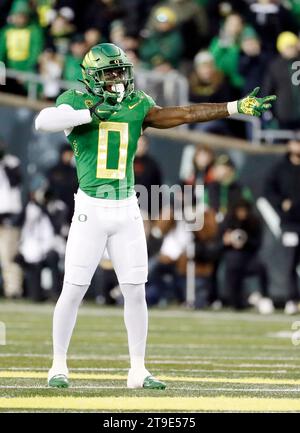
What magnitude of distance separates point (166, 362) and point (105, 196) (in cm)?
215

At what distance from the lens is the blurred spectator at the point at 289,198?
15.0 meters

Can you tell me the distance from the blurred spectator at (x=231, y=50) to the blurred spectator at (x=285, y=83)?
2.58 feet

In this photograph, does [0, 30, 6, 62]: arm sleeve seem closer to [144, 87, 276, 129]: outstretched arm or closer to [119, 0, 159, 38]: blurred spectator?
[119, 0, 159, 38]: blurred spectator

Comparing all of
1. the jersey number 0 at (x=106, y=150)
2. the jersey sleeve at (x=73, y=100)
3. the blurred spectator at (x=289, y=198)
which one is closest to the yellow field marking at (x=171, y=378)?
the jersey number 0 at (x=106, y=150)

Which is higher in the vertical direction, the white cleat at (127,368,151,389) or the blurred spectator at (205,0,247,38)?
the blurred spectator at (205,0,247,38)

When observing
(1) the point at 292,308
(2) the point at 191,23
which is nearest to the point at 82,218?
(1) the point at 292,308

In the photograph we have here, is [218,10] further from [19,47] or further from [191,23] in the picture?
[19,47]

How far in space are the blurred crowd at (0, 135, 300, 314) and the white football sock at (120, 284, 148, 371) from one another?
6.98 meters

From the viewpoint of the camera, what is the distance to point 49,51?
56.1 feet

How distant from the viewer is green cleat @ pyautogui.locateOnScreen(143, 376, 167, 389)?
7721 mm

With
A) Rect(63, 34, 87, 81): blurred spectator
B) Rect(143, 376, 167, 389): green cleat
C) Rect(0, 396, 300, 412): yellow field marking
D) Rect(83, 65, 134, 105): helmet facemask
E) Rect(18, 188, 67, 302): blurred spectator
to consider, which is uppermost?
Rect(63, 34, 87, 81): blurred spectator

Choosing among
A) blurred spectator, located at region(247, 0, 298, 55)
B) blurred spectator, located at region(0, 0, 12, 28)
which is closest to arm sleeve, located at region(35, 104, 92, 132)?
blurred spectator, located at region(247, 0, 298, 55)

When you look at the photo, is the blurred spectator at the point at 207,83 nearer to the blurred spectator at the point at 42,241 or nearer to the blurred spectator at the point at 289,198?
the blurred spectator at the point at 289,198

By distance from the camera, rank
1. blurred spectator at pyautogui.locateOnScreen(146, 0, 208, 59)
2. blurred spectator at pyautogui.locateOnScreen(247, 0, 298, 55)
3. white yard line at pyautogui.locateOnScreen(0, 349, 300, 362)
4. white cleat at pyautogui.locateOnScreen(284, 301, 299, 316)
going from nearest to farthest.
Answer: white yard line at pyautogui.locateOnScreen(0, 349, 300, 362), white cleat at pyautogui.locateOnScreen(284, 301, 299, 316), blurred spectator at pyautogui.locateOnScreen(247, 0, 298, 55), blurred spectator at pyautogui.locateOnScreen(146, 0, 208, 59)
